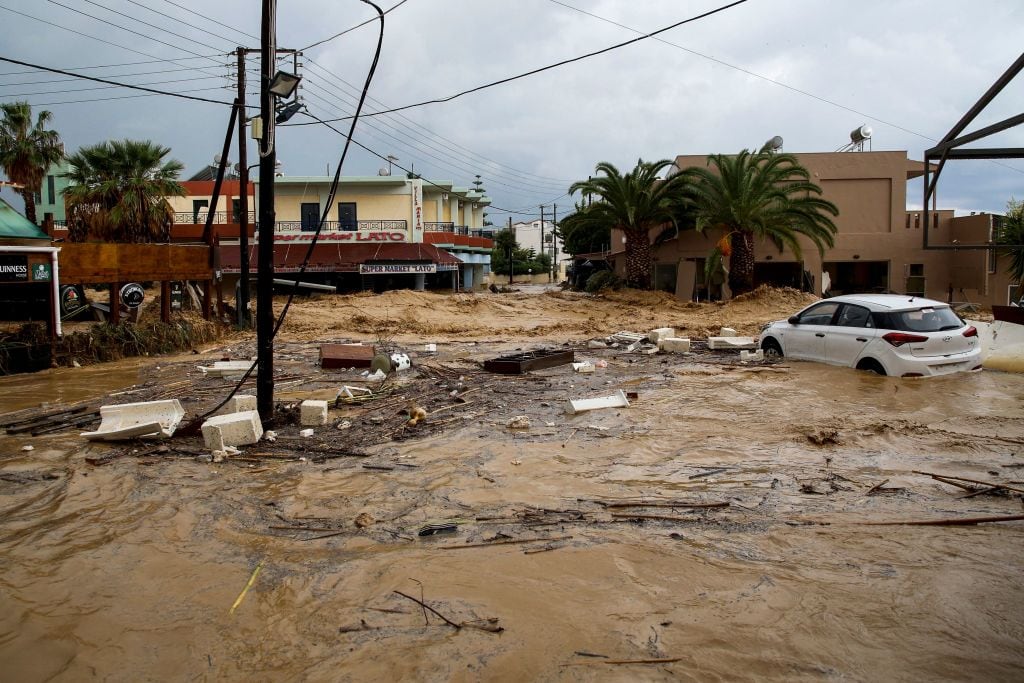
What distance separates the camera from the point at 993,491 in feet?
20.8

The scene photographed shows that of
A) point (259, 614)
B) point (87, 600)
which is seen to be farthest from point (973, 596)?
point (87, 600)

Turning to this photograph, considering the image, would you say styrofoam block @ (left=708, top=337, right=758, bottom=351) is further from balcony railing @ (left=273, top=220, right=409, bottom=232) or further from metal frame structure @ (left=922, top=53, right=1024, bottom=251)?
balcony railing @ (left=273, top=220, right=409, bottom=232)

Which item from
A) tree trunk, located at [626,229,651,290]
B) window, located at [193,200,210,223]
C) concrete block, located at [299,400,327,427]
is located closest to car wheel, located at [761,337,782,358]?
concrete block, located at [299,400,327,427]

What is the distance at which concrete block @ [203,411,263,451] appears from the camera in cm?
831

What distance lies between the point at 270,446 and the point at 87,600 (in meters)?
3.82

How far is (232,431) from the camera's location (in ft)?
27.9

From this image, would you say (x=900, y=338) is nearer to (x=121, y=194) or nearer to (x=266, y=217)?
(x=266, y=217)

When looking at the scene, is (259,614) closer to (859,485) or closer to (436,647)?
(436,647)

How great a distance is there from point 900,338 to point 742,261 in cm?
1902

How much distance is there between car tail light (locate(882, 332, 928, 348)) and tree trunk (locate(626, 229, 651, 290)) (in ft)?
71.5

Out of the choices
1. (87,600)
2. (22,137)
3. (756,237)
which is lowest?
(87,600)

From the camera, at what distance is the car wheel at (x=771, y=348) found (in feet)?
47.4

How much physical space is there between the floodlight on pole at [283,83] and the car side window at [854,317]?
934 cm

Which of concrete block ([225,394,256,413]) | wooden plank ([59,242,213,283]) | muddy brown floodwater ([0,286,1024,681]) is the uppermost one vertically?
wooden plank ([59,242,213,283])
